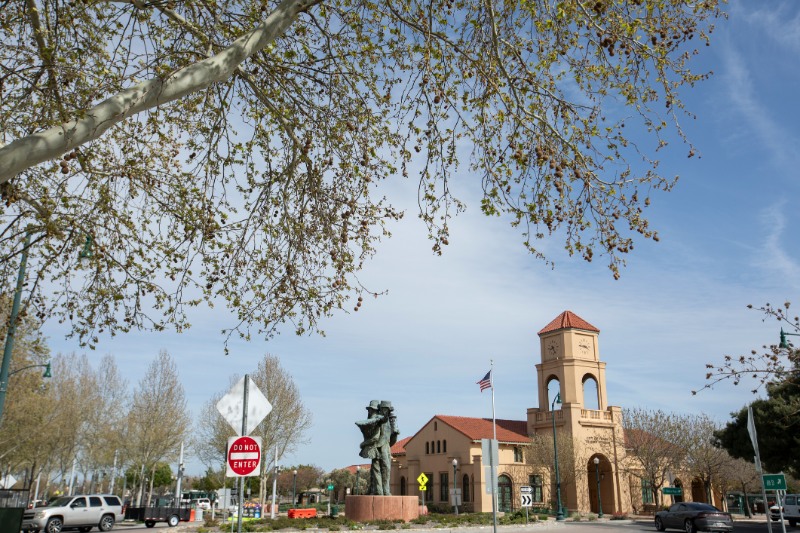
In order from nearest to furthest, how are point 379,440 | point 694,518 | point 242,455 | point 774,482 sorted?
point 242,455, point 774,482, point 379,440, point 694,518

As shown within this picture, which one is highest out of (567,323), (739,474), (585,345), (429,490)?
(567,323)

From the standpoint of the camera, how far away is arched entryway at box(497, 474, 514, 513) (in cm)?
4944

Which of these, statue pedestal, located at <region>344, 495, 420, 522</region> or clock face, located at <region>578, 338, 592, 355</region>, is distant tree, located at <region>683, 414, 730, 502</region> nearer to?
clock face, located at <region>578, 338, 592, 355</region>

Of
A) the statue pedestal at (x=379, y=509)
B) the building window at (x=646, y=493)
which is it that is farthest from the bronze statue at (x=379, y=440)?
the building window at (x=646, y=493)

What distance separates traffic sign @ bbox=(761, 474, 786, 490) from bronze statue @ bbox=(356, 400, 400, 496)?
42.1 ft

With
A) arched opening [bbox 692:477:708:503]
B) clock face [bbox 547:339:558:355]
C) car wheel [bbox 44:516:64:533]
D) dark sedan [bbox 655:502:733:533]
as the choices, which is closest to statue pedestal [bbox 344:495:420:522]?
dark sedan [bbox 655:502:733:533]

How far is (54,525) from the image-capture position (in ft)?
90.8

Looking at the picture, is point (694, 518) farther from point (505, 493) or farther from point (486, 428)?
point (486, 428)

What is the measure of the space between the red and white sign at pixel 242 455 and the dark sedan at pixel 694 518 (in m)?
24.3

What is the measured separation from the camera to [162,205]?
36.9 feet

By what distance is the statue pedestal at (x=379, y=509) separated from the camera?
2317cm

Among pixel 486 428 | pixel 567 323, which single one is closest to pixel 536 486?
pixel 486 428

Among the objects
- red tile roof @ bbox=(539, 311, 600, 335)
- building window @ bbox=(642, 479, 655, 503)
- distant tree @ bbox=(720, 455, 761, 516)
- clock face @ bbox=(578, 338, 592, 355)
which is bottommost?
building window @ bbox=(642, 479, 655, 503)

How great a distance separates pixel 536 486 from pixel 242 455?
4622cm
